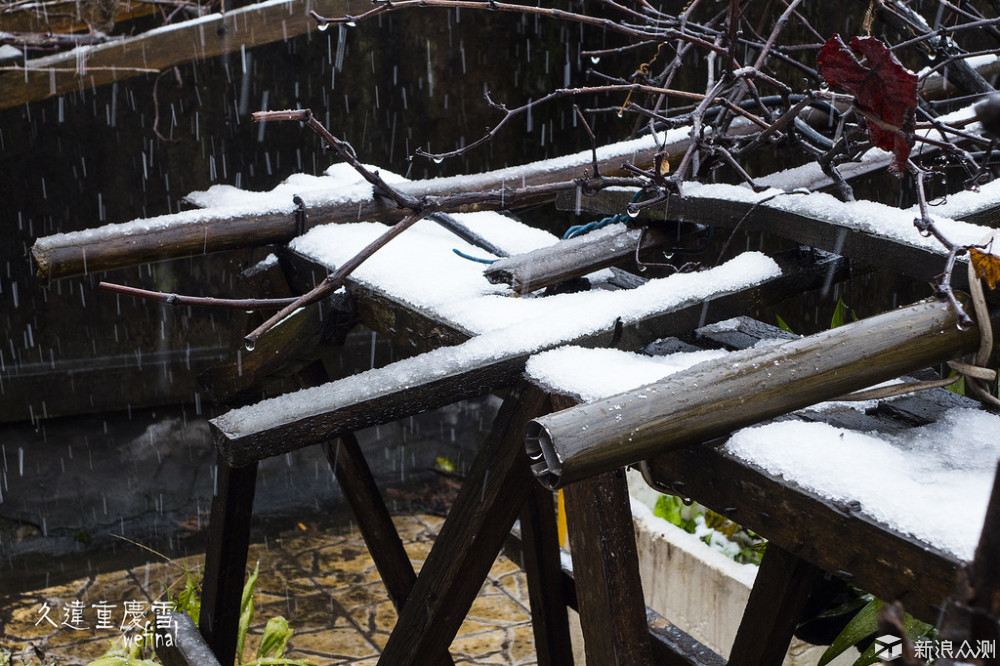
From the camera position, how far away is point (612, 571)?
6.05 feet

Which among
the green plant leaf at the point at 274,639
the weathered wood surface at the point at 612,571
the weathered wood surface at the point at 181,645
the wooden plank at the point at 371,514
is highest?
the weathered wood surface at the point at 612,571

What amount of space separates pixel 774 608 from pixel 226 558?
186cm

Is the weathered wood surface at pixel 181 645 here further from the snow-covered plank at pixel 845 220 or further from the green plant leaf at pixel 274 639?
the snow-covered plank at pixel 845 220

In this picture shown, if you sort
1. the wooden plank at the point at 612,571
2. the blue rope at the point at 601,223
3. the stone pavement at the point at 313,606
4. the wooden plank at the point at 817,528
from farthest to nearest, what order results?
the stone pavement at the point at 313,606 → the blue rope at the point at 601,223 → the wooden plank at the point at 612,571 → the wooden plank at the point at 817,528

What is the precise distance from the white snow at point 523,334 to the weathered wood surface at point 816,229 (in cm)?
9

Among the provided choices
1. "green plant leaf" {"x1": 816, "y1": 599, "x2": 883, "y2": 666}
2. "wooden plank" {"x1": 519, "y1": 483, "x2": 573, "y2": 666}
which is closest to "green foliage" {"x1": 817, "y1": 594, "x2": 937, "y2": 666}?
"green plant leaf" {"x1": 816, "y1": 599, "x2": 883, "y2": 666}

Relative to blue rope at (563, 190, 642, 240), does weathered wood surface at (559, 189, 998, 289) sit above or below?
above

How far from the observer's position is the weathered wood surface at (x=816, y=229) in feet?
5.74

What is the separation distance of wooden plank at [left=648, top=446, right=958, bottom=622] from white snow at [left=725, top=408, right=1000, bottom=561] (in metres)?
0.02

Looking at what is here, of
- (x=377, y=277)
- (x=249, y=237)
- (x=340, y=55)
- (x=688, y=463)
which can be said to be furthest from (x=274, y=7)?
(x=688, y=463)

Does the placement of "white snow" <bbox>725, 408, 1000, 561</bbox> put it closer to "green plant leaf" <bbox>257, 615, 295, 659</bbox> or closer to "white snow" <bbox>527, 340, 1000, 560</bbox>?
"white snow" <bbox>527, 340, 1000, 560</bbox>

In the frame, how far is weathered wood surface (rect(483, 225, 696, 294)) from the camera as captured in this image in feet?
7.39

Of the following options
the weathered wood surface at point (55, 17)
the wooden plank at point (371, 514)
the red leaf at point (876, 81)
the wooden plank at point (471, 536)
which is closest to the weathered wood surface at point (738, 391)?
the red leaf at point (876, 81)

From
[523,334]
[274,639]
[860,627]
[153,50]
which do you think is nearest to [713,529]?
[860,627]
